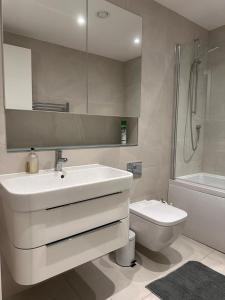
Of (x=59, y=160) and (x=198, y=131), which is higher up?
(x=198, y=131)

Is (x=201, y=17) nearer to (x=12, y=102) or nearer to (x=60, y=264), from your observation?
(x=12, y=102)

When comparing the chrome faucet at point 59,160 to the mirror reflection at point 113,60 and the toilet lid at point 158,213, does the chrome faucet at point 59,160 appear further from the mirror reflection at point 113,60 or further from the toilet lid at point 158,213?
the toilet lid at point 158,213

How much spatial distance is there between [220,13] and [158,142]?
1516 millimetres

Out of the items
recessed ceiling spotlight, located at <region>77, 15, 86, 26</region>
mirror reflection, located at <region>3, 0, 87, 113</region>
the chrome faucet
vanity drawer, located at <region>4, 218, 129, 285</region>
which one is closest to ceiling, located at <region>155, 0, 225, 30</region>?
recessed ceiling spotlight, located at <region>77, 15, 86, 26</region>

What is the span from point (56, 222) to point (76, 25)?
143 centimetres

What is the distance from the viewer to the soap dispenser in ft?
4.65

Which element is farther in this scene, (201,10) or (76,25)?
(201,10)

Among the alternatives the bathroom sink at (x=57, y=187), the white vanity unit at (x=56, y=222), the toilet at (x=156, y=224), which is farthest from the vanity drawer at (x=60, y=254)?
the toilet at (x=156, y=224)

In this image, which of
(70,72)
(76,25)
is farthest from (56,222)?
(76,25)

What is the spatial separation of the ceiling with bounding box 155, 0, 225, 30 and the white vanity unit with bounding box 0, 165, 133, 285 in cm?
186

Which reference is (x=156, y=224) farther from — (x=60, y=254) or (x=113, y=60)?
(x=113, y=60)

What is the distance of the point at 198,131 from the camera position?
2740 millimetres

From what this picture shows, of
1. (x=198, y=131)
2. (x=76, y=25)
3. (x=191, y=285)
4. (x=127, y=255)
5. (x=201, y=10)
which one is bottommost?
(x=191, y=285)

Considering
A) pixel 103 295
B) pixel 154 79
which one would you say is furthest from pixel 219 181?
pixel 103 295
